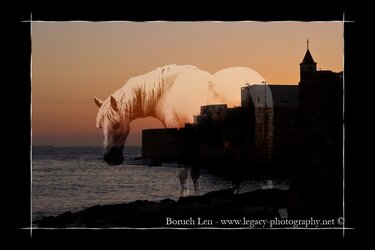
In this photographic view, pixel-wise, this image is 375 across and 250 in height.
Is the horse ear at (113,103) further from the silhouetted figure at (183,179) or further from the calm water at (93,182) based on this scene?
the silhouetted figure at (183,179)

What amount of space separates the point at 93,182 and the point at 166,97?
53.3 inches

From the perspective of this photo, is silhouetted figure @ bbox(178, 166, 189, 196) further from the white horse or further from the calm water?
the white horse

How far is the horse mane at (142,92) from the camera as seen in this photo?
24.5 ft

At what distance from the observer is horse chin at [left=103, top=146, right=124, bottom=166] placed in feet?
24.5

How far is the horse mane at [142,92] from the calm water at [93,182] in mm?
451

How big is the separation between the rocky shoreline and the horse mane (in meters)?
1.07

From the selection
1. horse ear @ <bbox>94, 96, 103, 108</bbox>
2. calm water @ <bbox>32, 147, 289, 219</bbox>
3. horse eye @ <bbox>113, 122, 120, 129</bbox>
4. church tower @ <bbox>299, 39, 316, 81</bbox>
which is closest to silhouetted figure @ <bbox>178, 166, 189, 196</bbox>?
calm water @ <bbox>32, 147, 289, 219</bbox>

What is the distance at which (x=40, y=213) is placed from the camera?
709 centimetres

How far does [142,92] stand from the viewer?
7629 mm
